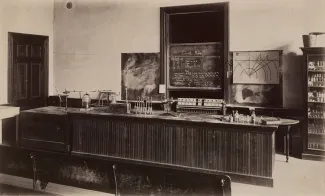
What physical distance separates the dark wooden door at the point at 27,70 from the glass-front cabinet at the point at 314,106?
5.26m

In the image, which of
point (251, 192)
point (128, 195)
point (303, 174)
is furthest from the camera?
point (303, 174)

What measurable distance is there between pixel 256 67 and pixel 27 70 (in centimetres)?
460

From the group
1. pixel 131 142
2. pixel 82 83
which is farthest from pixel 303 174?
pixel 82 83

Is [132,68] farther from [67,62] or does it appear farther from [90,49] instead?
[67,62]

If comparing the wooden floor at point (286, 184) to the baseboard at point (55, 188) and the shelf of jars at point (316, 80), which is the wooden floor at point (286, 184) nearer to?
the baseboard at point (55, 188)

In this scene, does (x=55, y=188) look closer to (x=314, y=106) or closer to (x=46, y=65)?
(x=46, y=65)

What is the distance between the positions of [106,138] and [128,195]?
2623 mm

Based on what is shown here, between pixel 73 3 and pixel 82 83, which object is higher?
pixel 73 3

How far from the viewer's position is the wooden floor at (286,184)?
3.88m

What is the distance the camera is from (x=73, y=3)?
7098mm

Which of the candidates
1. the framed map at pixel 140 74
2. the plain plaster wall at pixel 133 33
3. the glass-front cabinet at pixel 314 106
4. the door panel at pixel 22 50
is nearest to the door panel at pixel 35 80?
the door panel at pixel 22 50

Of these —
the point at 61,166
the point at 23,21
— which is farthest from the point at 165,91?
the point at 61,166

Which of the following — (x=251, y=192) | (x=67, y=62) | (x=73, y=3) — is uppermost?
(x=73, y=3)

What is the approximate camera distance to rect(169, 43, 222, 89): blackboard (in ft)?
19.7
